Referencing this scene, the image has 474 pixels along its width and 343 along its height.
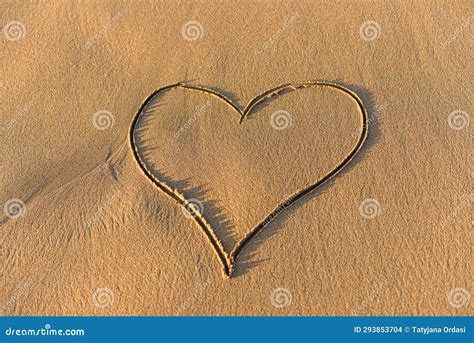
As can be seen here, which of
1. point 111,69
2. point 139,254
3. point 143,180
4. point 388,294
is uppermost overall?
point 111,69

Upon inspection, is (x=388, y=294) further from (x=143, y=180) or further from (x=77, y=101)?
(x=77, y=101)

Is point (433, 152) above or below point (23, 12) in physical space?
below

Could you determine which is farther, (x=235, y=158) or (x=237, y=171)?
(x=235, y=158)

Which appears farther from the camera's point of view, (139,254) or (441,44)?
(441,44)

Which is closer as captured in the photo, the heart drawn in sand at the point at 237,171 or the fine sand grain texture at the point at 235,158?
the fine sand grain texture at the point at 235,158

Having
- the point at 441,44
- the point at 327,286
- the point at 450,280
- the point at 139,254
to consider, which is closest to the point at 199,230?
the point at 139,254
